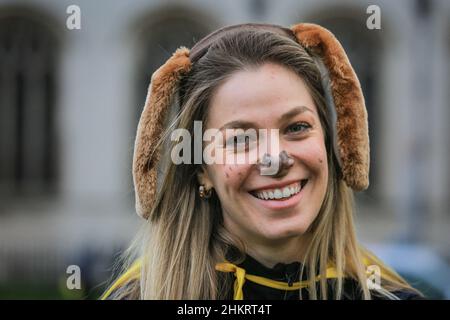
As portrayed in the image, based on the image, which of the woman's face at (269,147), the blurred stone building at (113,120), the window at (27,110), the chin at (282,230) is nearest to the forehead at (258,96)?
the woman's face at (269,147)

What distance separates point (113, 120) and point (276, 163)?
6.45 m

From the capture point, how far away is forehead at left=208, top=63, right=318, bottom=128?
6.27ft

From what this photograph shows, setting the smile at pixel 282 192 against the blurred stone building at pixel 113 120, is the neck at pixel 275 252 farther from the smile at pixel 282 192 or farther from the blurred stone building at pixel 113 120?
the blurred stone building at pixel 113 120

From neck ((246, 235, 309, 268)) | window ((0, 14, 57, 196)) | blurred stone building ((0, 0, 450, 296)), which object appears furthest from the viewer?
window ((0, 14, 57, 196))

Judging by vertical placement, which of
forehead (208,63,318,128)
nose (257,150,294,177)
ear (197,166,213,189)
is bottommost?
ear (197,166,213,189)

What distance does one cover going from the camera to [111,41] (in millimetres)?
8391

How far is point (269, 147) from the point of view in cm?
191

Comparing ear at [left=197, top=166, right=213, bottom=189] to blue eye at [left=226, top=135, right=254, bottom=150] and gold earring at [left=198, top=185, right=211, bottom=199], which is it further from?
blue eye at [left=226, top=135, right=254, bottom=150]

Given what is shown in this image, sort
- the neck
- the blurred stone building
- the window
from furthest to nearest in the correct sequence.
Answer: the window, the blurred stone building, the neck

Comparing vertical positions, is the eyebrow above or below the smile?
above

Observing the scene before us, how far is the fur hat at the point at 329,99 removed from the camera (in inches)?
76.3

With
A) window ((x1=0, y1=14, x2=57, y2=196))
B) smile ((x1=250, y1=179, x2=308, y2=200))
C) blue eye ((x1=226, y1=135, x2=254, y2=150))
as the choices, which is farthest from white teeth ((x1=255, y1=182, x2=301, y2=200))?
window ((x1=0, y1=14, x2=57, y2=196))

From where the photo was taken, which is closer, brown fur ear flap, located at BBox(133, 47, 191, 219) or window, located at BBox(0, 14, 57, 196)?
brown fur ear flap, located at BBox(133, 47, 191, 219)
